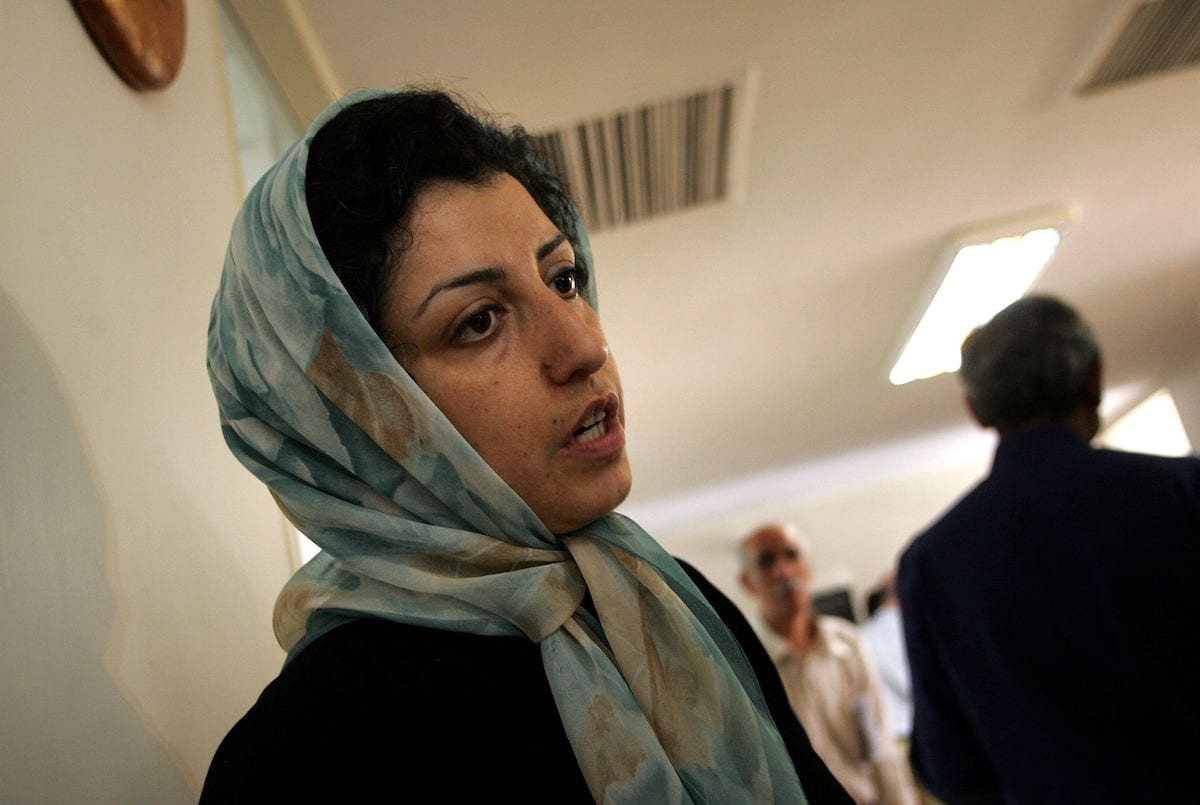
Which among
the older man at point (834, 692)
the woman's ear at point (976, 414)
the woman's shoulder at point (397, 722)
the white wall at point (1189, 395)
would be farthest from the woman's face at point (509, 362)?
the white wall at point (1189, 395)

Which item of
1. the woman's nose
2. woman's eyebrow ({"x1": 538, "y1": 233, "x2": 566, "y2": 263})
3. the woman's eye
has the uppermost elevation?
woman's eyebrow ({"x1": 538, "y1": 233, "x2": 566, "y2": 263})

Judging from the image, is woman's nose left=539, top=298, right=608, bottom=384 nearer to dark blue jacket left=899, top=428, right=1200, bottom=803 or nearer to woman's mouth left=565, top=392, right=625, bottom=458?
woman's mouth left=565, top=392, right=625, bottom=458

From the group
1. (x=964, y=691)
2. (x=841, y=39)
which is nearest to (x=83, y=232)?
(x=964, y=691)

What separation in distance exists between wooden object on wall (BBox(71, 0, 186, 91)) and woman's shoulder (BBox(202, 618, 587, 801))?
2.41ft

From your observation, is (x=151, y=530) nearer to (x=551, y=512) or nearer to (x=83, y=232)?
(x=83, y=232)

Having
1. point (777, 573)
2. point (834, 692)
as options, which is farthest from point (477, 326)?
point (777, 573)

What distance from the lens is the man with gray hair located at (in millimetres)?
1347

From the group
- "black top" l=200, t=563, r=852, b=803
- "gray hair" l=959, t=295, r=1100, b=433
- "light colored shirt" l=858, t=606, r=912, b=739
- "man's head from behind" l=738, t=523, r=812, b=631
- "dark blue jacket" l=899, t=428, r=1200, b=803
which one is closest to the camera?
"black top" l=200, t=563, r=852, b=803

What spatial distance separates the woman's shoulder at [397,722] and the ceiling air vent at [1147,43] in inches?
101

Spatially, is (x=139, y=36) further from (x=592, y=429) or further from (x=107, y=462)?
(x=592, y=429)

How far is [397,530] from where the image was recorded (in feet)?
2.53

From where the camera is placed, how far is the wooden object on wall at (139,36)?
102 centimetres

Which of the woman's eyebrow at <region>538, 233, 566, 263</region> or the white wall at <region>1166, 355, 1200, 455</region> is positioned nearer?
the woman's eyebrow at <region>538, 233, 566, 263</region>

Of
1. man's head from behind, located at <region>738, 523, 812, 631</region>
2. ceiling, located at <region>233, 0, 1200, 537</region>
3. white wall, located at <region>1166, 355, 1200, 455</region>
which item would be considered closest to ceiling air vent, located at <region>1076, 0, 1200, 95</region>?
ceiling, located at <region>233, 0, 1200, 537</region>
